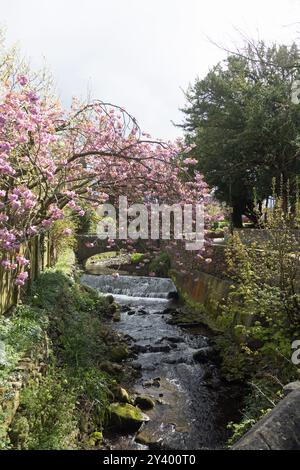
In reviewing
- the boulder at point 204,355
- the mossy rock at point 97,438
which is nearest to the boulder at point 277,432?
the mossy rock at point 97,438

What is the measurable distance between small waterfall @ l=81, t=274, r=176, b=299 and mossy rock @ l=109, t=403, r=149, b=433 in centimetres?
1240

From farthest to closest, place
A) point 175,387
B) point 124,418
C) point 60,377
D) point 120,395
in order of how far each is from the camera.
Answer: point 175,387
point 120,395
point 124,418
point 60,377

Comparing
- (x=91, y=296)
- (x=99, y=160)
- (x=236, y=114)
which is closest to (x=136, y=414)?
(x=99, y=160)

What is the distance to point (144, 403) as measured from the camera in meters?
7.71

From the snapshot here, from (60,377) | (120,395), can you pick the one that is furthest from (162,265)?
(60,377)

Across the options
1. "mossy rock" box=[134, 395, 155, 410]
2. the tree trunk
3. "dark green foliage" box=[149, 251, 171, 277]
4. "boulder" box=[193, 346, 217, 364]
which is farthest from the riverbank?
the tree trunk

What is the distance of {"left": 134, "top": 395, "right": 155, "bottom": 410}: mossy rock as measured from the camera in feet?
25.2

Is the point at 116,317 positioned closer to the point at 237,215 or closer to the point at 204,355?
the point at 204,355

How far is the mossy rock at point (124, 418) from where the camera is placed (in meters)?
6.67

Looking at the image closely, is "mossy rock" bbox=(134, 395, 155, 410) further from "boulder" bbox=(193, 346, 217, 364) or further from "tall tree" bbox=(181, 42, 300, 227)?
"tall tree" bbox=(181, 42, 300, 227)

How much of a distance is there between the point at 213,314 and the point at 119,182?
7363 mm

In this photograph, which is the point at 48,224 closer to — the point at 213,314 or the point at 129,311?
the point at 213,314

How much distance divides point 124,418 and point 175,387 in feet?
7.73

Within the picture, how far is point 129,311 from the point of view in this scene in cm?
1622
